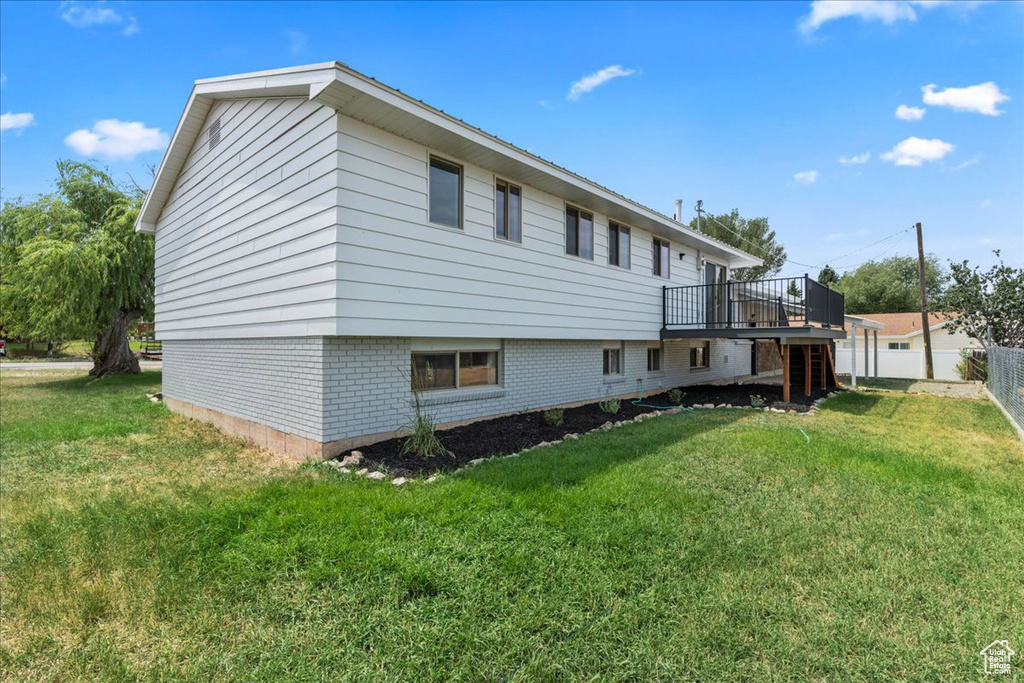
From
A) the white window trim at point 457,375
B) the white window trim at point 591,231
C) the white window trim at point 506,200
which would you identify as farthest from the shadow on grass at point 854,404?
the white window trim at point 506,200

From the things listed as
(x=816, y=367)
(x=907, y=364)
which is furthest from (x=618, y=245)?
(x=907, y=364)

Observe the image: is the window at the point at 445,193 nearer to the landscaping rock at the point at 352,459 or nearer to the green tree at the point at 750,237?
the landscaping rock at the point at 352,459

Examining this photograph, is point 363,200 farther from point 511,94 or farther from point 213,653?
point 511,94

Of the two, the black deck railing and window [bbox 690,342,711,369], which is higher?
the black deck railing

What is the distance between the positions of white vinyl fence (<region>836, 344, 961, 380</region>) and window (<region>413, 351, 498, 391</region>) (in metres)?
22.3

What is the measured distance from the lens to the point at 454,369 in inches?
295

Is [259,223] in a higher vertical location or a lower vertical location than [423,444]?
higher

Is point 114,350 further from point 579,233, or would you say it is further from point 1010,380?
point 1010,380

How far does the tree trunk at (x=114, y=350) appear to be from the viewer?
57.3ft

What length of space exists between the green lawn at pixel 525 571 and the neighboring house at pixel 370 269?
175 centimetres

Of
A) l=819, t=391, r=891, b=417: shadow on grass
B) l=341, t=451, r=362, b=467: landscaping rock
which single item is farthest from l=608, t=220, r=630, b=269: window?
l=341, t=451, r=362, b=467: landscaping rock

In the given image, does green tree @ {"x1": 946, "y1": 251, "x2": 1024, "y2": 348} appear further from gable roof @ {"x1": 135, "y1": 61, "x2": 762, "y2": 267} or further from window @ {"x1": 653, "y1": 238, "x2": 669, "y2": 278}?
gable roof @ {"x1": 135, "y1": 61, "x2": 762, "y2": 267}

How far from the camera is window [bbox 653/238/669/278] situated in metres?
12.0

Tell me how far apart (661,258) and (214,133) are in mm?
10234
